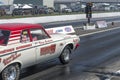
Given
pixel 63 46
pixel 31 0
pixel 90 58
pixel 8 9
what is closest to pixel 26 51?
pixel 63 46

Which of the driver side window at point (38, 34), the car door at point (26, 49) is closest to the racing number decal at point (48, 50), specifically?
the driver side window at point (38, 34)

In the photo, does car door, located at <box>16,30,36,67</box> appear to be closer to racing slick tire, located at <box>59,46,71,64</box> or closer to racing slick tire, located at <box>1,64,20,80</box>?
racing slick tire, located at <box>1,64,20,80</box>

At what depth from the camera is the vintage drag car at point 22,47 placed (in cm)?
812

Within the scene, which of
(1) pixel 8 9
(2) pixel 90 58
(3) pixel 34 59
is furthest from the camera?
(1) pixel 8 9

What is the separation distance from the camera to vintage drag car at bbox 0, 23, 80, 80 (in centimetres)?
812

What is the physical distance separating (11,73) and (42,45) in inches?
66.3

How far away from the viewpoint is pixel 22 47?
341 inches

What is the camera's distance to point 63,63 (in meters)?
11.4

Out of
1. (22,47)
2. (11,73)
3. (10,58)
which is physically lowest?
(11,73)

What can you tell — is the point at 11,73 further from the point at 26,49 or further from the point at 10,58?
the point at 26,49

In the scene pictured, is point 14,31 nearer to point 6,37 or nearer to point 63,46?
point 6,37

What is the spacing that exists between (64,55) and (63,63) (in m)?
0.33

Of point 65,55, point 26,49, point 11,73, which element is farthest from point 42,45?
point 65,55

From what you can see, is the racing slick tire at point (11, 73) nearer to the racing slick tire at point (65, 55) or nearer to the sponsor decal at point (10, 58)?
the sponsor decal at point (10, 58)
